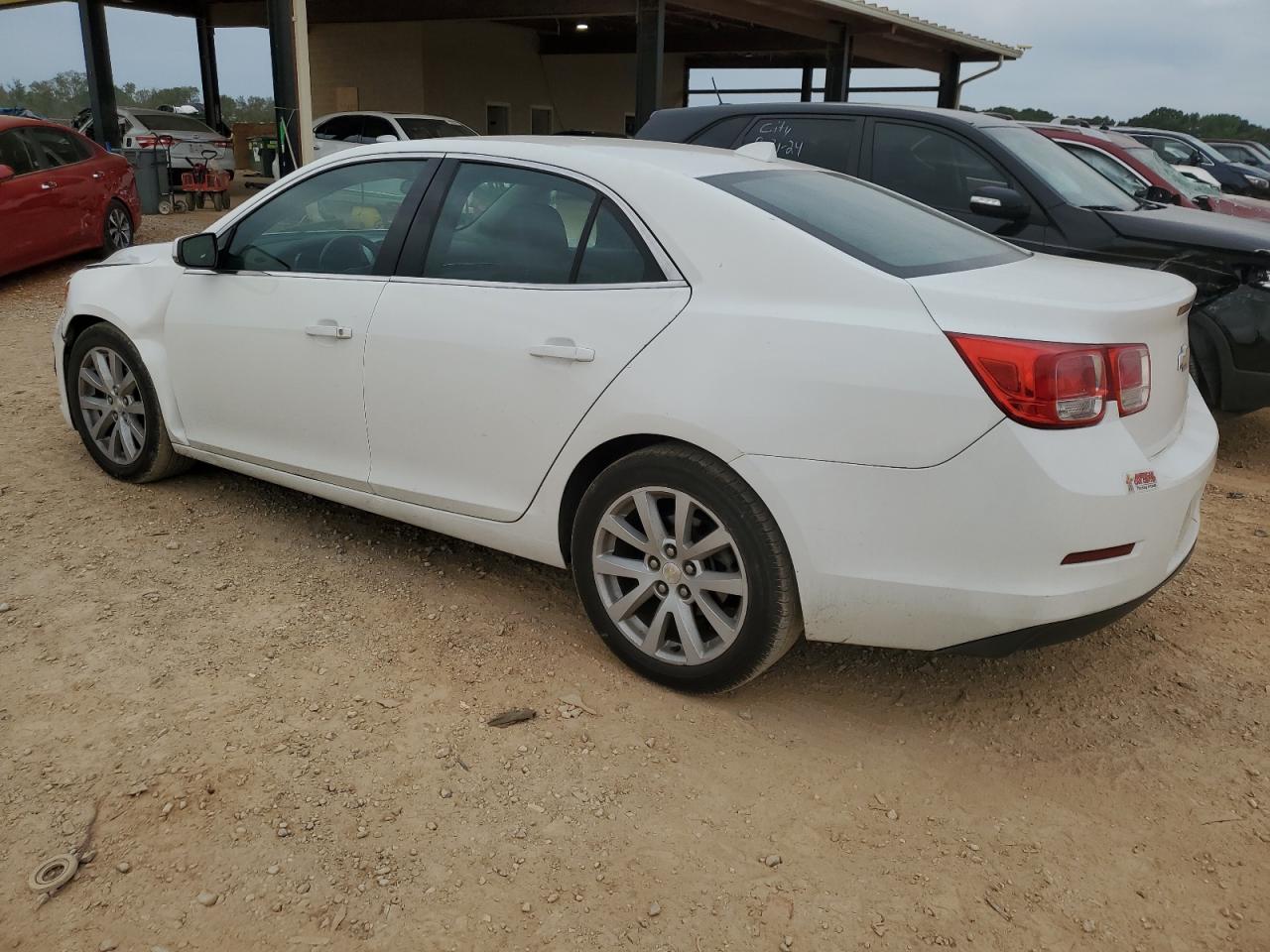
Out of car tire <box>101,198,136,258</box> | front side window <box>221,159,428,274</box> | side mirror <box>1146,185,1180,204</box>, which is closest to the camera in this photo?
front side window <box>221,159,428,274</box>

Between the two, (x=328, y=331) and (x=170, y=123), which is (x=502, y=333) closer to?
(x=328, y=331)

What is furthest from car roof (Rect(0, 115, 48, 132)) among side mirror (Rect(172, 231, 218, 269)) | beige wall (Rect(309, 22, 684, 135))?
beige wall (Rect(309, 22, 684, 135))

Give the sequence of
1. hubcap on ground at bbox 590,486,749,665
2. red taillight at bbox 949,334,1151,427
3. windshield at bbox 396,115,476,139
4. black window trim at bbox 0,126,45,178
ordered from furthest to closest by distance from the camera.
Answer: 1. windshield at bbox 396,115,476,139
2. black window trim at bbox 0,126,45,178
3. hubcap on ground at bbox 590,486,749,665
4. red taillight at bbox 949,334,1151,427

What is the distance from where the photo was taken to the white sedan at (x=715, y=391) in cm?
259

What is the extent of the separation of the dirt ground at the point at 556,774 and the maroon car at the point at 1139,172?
538cm

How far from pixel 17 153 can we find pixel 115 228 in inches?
55.1

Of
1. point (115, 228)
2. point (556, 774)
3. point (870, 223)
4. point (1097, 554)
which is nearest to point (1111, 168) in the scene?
point (870, 223)

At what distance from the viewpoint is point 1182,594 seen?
4.01 metres

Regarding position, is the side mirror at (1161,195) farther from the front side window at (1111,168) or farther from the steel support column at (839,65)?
the steel support column at (839,65)

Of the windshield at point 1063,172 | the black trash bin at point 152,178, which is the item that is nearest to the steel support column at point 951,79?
the black trash bin at point 152,178

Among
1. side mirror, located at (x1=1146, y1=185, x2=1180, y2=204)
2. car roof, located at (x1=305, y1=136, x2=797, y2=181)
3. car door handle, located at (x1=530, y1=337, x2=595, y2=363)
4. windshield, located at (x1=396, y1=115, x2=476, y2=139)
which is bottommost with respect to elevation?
car door handle, located at (x1=530, y1=337, x2=595, y2=363)

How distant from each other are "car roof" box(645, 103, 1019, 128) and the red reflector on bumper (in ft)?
13.9

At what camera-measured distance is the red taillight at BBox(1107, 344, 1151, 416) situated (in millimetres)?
2645

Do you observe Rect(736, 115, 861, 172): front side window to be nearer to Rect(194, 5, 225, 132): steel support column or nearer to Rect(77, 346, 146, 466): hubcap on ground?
Rect(77, 346, 146, 466): hubcap on ground
